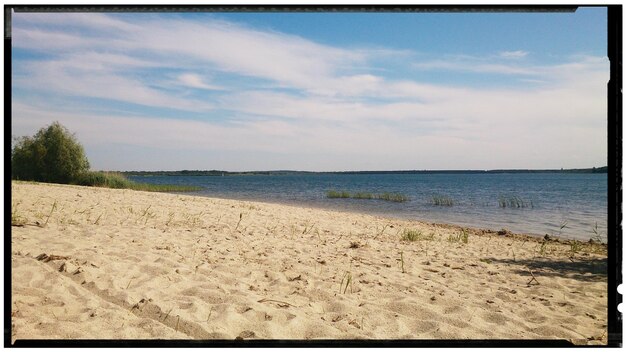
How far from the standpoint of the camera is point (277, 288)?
402 cm

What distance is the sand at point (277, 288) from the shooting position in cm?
321

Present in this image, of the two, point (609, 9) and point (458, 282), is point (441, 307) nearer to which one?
point (458, 282)

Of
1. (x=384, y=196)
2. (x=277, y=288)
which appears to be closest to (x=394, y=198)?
(x=384, y=196)

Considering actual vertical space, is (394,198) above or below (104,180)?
below

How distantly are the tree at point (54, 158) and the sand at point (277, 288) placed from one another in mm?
15377

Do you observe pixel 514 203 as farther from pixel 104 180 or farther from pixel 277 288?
pixel 104 180

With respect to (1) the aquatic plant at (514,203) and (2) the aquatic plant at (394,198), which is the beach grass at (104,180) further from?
(1) the aquatic plant at (514,203)

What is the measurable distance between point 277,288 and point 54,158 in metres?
20.4

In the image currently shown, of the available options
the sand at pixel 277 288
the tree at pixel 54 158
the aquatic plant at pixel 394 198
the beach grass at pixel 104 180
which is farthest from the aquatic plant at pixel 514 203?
the tree at pixel 54 158

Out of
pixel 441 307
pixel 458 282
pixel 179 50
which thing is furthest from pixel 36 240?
pixel 458 282

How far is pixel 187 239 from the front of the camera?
19.3 ft

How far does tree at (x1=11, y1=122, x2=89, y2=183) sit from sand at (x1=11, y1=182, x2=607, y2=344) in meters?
15.4

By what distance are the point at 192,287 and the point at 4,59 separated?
8.15 feet

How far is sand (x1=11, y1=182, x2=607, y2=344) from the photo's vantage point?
3.21 metres
